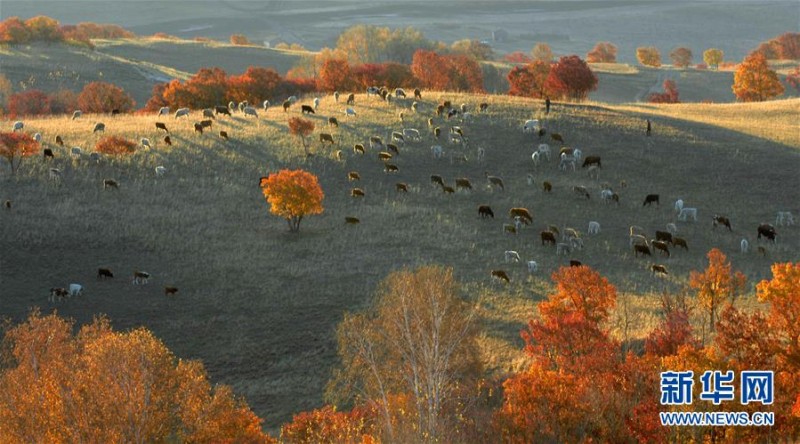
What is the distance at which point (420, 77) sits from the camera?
4496 inches

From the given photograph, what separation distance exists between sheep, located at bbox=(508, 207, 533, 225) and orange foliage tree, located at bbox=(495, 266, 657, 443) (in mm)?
21867

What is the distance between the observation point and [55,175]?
209 feet

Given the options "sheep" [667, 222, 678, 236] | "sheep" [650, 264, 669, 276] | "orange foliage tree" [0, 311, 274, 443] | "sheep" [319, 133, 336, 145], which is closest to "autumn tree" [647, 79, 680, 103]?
"sheep" [319, 133, 336, 145]

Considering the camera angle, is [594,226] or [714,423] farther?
[594,226]

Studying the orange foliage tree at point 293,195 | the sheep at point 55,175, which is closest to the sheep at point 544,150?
the orange foliage tree at point 293,195

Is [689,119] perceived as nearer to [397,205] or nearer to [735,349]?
[397,205]

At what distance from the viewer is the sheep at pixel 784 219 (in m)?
56.6

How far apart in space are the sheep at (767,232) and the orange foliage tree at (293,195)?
95.3 ft

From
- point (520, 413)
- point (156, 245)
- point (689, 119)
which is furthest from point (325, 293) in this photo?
point (689, 119)

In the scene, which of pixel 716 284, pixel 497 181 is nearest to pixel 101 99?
pixel 497 181

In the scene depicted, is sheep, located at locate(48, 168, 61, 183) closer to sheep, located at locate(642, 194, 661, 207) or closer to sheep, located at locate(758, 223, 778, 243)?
sheep, located at locate(642, 194, 661, 207)

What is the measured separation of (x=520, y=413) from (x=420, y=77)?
293 ft

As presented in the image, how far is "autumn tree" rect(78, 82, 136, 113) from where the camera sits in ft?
344

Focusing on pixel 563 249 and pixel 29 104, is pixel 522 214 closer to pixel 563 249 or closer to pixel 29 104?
pixel 563 249
